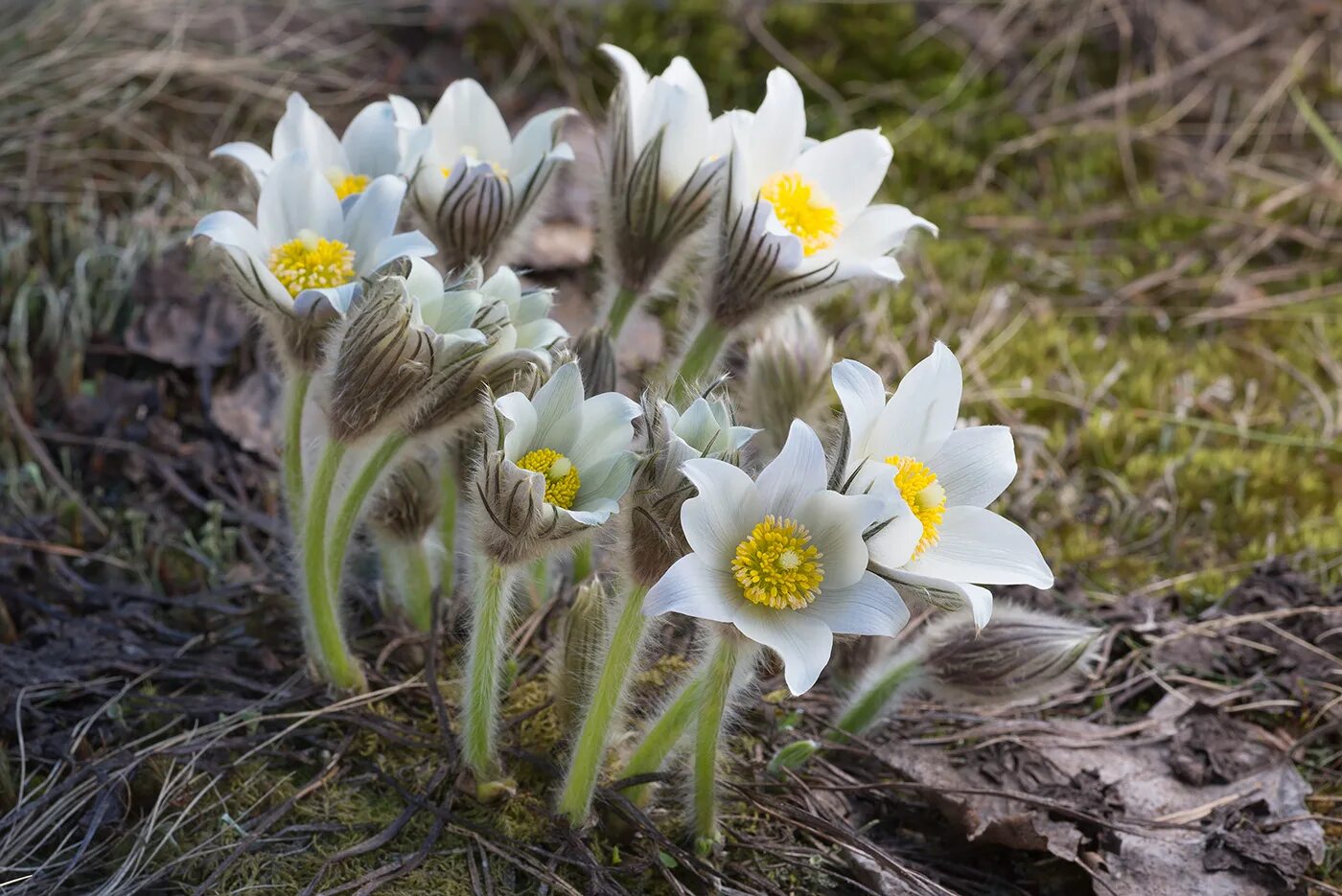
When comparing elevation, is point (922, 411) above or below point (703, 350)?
above

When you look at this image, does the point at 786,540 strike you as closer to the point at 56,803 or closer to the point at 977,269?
the point at 56,803

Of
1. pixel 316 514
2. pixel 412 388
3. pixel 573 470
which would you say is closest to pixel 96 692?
pixel 316 514

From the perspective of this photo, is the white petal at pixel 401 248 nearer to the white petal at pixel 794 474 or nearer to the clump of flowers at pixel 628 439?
the clump of flowers at pixel 628 439

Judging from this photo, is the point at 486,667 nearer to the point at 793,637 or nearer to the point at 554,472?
the point at 554,472

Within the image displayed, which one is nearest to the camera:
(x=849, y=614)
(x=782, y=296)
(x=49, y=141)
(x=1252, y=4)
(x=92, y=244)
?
(x=849, y=614)

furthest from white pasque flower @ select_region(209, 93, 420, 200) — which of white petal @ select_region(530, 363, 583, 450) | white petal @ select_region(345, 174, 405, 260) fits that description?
white petal @ select_region(530, 363, 583, 450)

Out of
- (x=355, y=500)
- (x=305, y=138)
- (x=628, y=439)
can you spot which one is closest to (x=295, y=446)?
(x=355, y=500)
